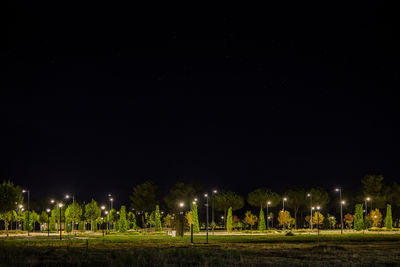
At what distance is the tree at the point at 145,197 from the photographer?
90.7 metres

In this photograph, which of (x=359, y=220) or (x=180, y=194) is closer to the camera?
(x=359, y=220)

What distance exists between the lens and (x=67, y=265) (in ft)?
67.0

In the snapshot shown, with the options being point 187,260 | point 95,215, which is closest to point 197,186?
point 95,215

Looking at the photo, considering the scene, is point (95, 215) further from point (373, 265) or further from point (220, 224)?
point (373, 265)

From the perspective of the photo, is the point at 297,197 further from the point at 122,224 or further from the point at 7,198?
the point at 7,198

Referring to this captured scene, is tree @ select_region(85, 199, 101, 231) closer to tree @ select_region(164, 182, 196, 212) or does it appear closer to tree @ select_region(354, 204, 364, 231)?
tree @ select_region(164, 182, 196, 212)

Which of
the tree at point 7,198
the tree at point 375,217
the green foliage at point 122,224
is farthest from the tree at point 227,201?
the tree at point 7,198

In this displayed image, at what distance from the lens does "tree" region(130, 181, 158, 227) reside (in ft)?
298

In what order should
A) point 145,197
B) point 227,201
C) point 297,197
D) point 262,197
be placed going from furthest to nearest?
1. point 297,197
2. point 227,201
3. point 262,197
4. point 145,197

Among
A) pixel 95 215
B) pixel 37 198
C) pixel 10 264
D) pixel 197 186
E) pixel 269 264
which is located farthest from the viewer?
pixel 37 198

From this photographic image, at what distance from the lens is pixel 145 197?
9088 centimetres

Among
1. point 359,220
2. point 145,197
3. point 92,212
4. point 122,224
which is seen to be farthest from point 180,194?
point 359,220

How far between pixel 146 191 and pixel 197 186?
56.3 feet

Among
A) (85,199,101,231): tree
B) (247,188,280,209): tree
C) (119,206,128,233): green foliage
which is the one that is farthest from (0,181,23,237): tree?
(247,188,280,209): tree
